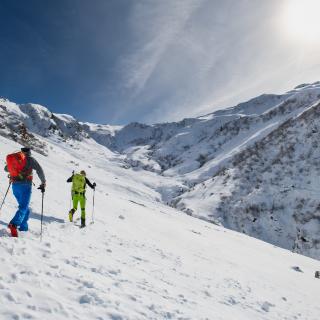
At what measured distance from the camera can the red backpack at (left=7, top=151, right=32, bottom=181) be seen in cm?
1062

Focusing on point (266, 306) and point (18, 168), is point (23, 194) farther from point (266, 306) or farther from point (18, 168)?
point (266, 306)

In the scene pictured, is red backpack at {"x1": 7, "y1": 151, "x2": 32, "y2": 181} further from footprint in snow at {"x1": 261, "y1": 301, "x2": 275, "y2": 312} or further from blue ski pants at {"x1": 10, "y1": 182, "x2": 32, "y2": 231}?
footprint in snow at {"x1": 261, "y1": 301, "x2": 275, "y2": 312}

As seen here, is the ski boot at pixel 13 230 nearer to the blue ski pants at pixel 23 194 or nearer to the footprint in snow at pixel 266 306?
the blue ski pants at pixel 23 194

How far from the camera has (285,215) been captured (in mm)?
55219

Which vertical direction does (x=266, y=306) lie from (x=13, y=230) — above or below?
below

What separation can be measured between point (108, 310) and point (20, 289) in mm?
1655

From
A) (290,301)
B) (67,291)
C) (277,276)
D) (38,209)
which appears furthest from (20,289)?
(277,276)

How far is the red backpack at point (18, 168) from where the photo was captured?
34.9 feet

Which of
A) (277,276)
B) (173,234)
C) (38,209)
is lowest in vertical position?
(277,276)

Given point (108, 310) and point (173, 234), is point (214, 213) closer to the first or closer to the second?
point (173, 234)

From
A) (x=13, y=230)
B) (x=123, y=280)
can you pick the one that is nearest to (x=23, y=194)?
(x=13, y=230)

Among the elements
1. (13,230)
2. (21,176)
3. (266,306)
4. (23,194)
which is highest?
(21,176)

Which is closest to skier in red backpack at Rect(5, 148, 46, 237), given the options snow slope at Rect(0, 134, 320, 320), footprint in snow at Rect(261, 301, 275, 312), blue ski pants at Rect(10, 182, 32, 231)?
blue ski pants at Rect(10, 182, 32, 231)

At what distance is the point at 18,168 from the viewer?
10.7 meters
